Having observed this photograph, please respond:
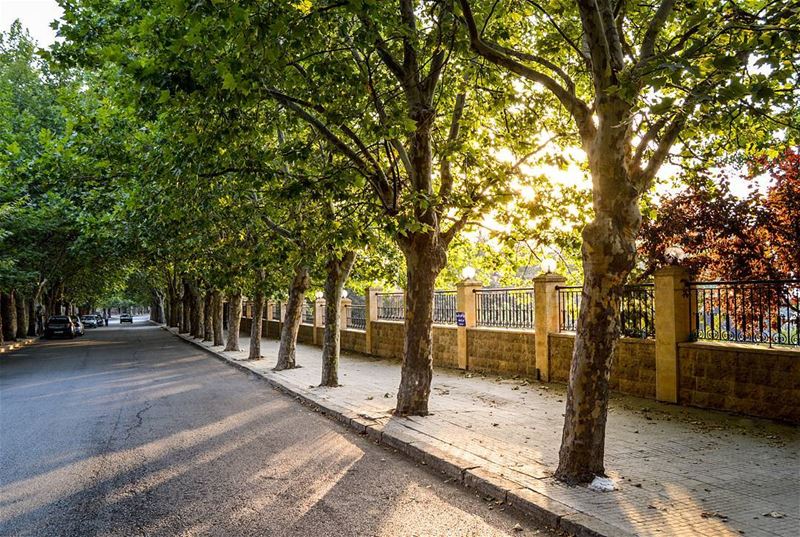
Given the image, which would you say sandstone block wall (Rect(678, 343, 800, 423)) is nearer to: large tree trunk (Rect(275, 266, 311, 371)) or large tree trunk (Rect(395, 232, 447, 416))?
large tree trunk (Rect(395, 232, 447, 416))

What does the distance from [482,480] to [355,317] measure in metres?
19.1

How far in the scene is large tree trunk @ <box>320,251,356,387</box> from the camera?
44.7 ft

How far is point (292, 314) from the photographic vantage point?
17406 millimetres

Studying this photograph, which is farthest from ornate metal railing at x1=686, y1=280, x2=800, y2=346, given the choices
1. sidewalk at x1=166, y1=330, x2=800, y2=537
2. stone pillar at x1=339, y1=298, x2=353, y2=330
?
stone pillar at x1=339, y1=298, x2=353, y2=330

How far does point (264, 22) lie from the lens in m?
6.57

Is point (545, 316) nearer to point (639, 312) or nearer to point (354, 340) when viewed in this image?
point (639, 312)

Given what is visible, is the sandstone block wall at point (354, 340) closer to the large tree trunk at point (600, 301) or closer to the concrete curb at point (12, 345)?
the concrete curb at point (12, 345)

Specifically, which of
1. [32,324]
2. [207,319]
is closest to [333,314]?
[207,319]

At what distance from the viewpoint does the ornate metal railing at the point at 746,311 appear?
9.43 metres

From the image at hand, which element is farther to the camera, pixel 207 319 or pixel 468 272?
pixel 207 319

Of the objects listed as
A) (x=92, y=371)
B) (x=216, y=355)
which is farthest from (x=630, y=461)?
(x=216, y=355)

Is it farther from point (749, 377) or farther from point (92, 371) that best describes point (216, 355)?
point (749, 377)

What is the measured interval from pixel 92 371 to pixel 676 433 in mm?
16477

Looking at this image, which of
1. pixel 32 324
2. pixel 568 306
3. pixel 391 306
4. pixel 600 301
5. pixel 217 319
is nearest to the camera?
pixel 600 301
